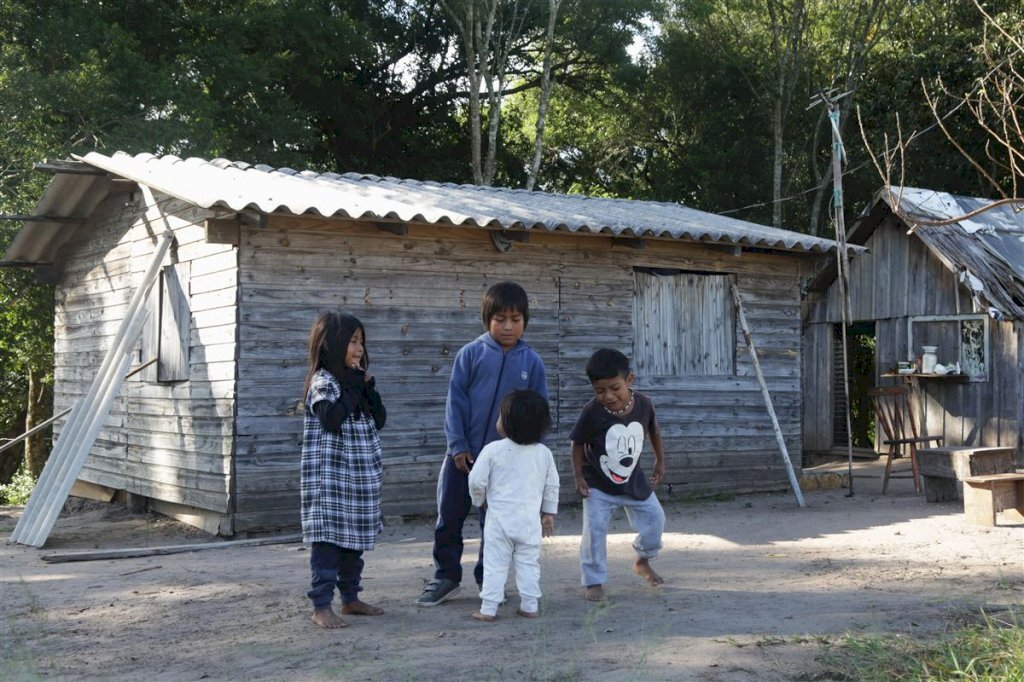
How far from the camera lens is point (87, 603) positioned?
6180mm

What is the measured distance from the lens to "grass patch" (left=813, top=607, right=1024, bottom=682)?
13.3 feet

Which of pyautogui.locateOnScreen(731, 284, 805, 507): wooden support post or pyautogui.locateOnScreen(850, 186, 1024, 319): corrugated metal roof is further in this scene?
pyautogui.locateOnScreen(850, 186, 1024, 319): corrugated metal roof

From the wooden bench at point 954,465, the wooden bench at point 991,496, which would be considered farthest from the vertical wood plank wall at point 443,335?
the wooden bench at point 991,496

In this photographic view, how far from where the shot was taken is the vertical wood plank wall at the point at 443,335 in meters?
8.87

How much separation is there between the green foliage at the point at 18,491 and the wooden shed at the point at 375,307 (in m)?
3.69

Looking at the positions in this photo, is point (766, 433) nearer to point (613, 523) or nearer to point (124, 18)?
point (613, 523)

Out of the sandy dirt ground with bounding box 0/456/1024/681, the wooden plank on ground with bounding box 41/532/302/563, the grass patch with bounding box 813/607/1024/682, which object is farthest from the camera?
the wooden plank on ground with bounding box 41/532/302/563

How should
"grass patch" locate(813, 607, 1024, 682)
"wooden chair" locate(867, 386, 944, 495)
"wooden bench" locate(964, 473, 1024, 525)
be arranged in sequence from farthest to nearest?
"wooden chair" locate(867, 386, 944, 495)
"wooden bench" locate(964, 473, 1024, 525)
"grass patch" locate(813, 607, 1024, 682)

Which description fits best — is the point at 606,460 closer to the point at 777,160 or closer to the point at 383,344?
the point at 383,344

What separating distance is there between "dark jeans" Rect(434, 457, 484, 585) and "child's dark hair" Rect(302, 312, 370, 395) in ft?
2.76

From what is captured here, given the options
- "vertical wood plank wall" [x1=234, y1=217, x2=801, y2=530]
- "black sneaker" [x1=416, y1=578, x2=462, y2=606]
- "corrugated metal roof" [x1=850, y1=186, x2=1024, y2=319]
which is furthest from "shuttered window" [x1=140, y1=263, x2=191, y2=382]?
"corrugated metal roof" [x1=850, y1=186, x2=1024, y2=319]

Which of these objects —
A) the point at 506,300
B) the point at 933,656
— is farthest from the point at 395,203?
the point at 933,656

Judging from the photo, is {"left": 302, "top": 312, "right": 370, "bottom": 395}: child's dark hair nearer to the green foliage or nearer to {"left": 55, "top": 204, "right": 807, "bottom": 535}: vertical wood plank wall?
{"left": 55, "top": 204, "right": 807, "bottom": 535}: vertical wood plank wall

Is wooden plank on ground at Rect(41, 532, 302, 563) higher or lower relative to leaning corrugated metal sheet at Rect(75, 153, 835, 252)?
lower
